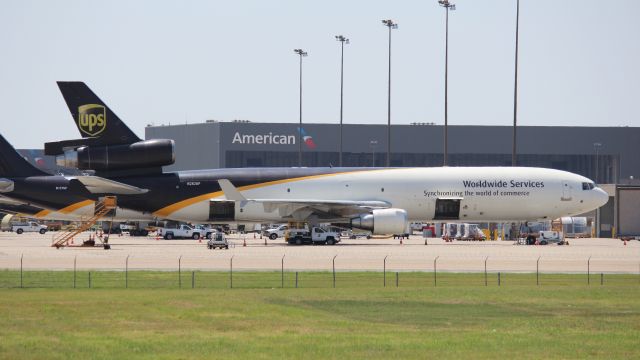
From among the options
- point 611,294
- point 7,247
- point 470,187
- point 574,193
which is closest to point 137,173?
point 7,247

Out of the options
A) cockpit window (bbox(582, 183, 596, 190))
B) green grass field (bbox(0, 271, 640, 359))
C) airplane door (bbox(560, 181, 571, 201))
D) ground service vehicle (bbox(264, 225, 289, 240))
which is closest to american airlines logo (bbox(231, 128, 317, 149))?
ground service vehicle (bbox(264, 225, 289, 240))

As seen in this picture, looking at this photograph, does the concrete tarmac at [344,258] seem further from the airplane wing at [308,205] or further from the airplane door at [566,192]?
the airplane door at [566,192]

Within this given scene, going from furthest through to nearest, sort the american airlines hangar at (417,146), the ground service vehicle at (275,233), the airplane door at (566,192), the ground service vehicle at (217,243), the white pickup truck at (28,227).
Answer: the american airlines hangar at (417,146), the white pickup truck at (28,227), the ground service vehicle at (275,233), the airplane door at (566,192), the ground service vehicle at (217,243)

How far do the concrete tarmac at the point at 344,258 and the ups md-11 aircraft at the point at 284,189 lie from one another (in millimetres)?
3057

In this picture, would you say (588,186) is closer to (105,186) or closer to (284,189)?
(284,189)

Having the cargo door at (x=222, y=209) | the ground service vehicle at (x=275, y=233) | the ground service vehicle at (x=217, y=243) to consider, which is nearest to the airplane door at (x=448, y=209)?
the cargo door at (x=222, y=209)

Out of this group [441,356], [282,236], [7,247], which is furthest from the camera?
[282,236]

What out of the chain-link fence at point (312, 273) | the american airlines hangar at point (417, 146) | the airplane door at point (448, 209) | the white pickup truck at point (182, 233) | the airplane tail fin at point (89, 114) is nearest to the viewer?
the chain-link fence at point (312, 273)

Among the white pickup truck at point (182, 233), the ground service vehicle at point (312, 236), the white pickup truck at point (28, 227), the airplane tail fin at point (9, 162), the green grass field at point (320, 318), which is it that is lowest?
the white pickup truck at point (28, 227)

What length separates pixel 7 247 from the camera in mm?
76812

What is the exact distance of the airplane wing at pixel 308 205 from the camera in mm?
77438

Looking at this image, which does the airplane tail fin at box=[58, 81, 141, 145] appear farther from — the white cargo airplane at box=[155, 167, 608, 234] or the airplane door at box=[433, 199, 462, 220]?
the airplane door at box=[433, 199, 462, 220]

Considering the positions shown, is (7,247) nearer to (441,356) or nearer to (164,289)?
(164,289)

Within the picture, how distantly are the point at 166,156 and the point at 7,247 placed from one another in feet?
40.3
